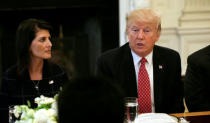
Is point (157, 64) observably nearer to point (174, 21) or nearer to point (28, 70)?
point (28, 70)

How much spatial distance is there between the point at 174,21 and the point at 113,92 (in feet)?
14.4

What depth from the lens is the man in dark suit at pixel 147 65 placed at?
2.32 meters

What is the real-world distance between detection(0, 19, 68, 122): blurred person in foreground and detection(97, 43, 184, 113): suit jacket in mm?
360

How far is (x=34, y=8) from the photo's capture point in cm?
493

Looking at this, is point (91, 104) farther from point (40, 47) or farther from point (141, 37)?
point (40, 47)

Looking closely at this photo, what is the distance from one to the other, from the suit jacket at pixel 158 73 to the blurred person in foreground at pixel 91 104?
5.09 feet

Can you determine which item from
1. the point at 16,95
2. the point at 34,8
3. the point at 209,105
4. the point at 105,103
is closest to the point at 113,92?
the point at 105,103

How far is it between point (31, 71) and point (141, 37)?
0.81 m

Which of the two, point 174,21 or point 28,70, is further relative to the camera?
point 174,21

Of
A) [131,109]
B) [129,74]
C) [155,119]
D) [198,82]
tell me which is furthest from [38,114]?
[198,82]

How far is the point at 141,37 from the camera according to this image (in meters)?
2.31

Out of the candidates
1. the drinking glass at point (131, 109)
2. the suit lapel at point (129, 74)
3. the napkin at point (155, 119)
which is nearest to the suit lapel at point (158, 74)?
the suit lapel at point (129, 74)

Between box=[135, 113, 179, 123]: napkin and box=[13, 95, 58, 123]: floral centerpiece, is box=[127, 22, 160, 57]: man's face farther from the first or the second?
box=[13, 95, 58, 123]: floral centerpiece

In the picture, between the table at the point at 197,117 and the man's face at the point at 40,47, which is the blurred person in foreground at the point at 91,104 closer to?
the table at the point at 197,117
